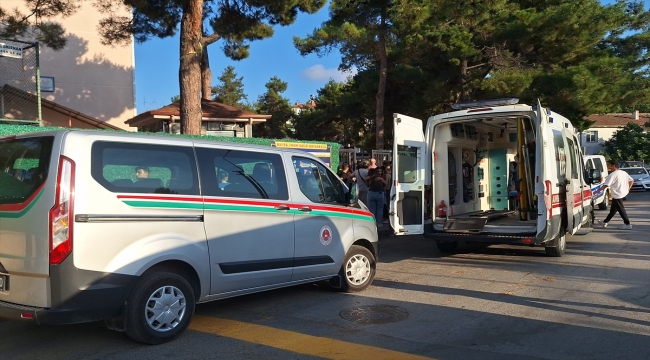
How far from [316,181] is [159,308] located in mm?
2693

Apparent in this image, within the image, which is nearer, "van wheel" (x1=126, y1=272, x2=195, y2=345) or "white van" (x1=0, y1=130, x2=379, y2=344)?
"white van" (x1=0, y1=130, x2=379, y2=344)

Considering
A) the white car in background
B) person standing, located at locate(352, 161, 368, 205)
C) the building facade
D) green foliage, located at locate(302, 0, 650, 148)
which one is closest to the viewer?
person standing, located at locate(352, 161, 368, 205)

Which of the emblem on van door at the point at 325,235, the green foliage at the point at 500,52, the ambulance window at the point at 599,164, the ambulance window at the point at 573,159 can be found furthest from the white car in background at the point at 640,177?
the emblem on van door at the point at 325,235

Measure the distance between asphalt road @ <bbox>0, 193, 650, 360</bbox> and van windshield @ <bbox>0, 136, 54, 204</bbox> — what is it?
4.96ft

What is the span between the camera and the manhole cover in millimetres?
6373

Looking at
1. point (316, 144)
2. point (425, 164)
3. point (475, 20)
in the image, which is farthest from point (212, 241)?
point (475, 20)

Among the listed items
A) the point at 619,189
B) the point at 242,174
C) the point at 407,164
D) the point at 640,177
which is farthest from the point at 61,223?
the point at 640,177

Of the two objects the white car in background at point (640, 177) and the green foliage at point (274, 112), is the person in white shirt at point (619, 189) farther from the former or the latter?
the green foliage at point (274, 112)

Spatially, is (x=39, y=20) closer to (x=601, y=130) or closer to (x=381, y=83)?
(x=381, y=83)

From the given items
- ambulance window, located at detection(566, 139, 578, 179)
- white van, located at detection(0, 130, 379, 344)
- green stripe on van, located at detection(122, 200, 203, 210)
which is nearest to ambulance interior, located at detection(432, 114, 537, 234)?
ambulance window, located at detection(566, 139, 578, 179)

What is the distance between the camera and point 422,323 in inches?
245

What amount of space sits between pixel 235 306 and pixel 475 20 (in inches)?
628

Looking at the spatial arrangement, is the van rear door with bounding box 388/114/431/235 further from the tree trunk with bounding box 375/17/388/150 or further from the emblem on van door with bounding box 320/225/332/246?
the tree trunk with bounding box 375/17/388/150

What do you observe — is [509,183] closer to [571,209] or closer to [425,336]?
[571,209]
